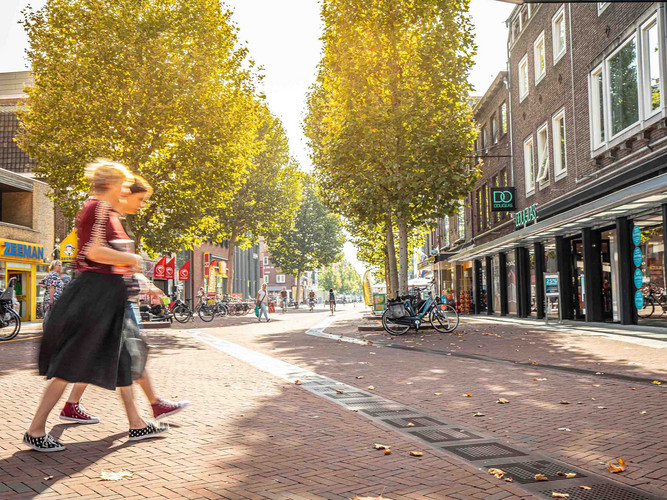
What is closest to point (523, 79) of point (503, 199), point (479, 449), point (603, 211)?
point (503, 199)

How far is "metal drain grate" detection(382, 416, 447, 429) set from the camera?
17.2 feet

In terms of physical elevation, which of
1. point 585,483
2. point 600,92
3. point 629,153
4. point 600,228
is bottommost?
point 585,483

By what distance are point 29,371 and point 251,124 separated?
16.5 metres

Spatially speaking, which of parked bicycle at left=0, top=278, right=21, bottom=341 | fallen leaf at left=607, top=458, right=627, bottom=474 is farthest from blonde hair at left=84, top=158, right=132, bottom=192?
parked bicycle at left=0, top=278, right=21, bottom=341

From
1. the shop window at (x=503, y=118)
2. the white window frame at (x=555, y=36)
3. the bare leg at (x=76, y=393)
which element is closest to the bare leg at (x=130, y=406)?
the bare leg at (x=76, y=393)

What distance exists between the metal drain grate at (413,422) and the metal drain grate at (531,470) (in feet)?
4.20

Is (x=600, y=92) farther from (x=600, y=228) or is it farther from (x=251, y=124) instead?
(x=251, y=124)

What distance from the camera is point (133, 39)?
70.8ft

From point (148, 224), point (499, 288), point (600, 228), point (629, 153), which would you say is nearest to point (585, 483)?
point (629, 153)

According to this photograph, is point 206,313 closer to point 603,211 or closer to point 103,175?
point 603,211

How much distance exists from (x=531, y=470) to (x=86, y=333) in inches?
114

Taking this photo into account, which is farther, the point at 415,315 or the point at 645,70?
the point at 415,315

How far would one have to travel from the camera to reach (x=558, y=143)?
21.1 metres

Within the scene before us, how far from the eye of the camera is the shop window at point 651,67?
1404 cm
